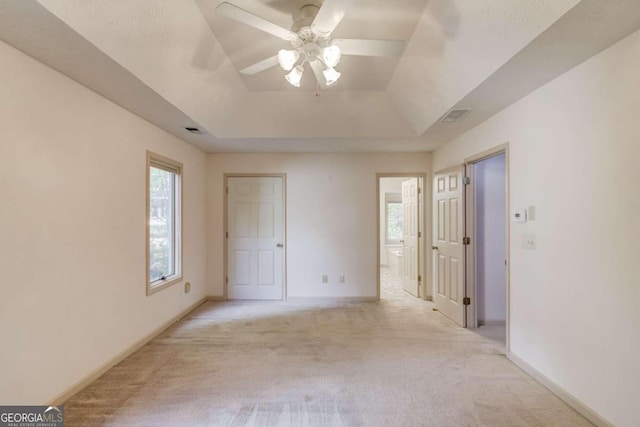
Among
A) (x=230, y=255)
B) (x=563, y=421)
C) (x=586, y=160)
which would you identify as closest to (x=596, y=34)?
(x=586, y=160)

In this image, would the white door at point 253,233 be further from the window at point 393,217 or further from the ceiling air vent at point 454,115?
the window at point 393,217

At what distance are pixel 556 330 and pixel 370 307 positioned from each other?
2419 millimetres

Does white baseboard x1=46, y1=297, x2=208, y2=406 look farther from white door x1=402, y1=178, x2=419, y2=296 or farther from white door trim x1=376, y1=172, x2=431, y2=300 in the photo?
white door x1=402, y1=178, x2=419, y2=296

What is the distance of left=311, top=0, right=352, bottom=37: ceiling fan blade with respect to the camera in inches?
58.7

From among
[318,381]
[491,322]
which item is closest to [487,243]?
[491,322]

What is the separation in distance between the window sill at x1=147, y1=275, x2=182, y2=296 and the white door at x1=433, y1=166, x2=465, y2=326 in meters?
3.57

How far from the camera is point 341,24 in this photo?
2.31 m

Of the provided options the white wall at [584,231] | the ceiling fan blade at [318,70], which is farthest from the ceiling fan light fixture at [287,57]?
the white wall at [584,231]

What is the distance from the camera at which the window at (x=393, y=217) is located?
25.8 feet

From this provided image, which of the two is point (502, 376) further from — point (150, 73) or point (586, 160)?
point (150, 73)

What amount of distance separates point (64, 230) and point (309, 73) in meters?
2.53

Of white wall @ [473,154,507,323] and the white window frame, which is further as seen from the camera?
the white window frame

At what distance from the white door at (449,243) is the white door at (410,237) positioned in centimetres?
47

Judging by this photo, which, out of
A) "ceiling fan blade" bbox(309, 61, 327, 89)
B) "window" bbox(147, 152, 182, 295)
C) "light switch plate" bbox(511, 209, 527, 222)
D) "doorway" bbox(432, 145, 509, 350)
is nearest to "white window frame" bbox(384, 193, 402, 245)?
"doorway" bbox(432, 145, 509, 350)
